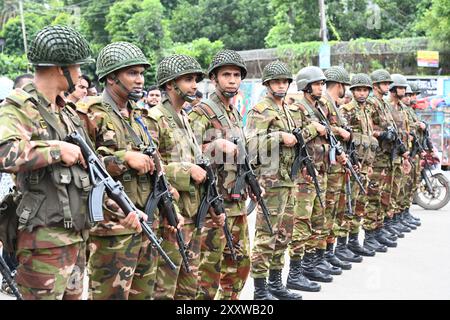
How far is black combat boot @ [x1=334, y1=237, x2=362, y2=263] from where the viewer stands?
7.90 meters

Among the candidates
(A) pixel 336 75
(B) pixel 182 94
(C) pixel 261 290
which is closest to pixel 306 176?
(C) pixel 261 290

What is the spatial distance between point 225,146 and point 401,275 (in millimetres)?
3284

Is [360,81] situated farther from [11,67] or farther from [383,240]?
[11,67]

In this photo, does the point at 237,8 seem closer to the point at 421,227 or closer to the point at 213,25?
the point at 213,25

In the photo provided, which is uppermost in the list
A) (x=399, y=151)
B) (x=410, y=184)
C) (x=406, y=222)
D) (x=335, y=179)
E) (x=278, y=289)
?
(x=335, y=179)

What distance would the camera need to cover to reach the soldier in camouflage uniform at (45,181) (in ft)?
10.5

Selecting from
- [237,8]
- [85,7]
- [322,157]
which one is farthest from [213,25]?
[322,157]

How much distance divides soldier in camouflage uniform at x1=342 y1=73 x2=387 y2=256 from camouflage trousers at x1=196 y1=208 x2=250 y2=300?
3.22 metres

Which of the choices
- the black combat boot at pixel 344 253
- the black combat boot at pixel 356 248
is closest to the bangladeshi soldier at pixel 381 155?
the black combat boot at pixel 356 248

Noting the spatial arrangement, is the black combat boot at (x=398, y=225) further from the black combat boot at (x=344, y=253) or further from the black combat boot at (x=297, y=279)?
the black combat boot at (x=297, y=279)

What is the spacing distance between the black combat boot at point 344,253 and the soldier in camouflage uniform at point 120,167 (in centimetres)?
424

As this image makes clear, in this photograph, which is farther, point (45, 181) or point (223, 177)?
point (223, 177)

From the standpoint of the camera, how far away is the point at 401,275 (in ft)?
23.6
